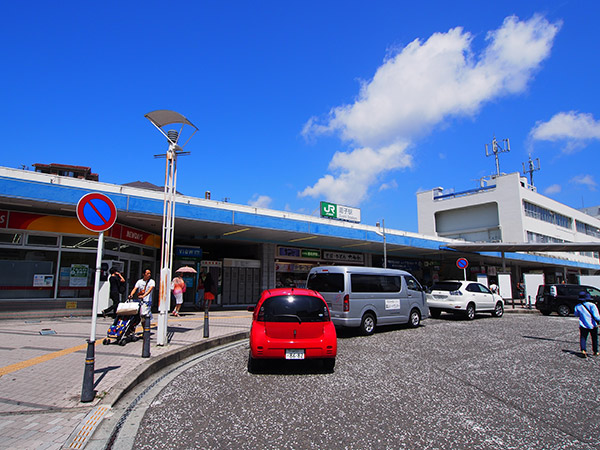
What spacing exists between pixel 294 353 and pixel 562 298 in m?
19.4

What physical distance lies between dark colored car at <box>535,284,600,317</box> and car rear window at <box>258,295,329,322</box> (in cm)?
1860

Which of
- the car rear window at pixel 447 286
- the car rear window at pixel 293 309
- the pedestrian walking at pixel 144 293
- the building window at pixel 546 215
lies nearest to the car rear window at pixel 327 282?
the car rear window at pixel 293 309

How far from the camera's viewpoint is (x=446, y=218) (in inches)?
2028

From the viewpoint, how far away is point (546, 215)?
49781mm

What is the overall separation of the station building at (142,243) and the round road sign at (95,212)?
685 centimetres

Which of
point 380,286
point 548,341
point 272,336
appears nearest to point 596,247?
point 548,341

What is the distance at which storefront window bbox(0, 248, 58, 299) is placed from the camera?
1255 cm

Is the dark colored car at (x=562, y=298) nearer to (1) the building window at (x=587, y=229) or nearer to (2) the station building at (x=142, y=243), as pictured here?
(2) the station building at (x=142, y=243)

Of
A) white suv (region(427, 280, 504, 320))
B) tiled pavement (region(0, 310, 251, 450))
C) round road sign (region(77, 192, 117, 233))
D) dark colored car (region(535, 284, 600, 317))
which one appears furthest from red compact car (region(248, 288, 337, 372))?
dark colored car (region(535, 284, 600, 317))

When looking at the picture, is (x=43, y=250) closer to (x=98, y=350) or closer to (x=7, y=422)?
(x=98, y=350)

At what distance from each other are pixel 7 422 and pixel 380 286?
1006 centimetres

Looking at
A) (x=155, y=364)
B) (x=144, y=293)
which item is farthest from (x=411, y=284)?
(x=155, y=364)

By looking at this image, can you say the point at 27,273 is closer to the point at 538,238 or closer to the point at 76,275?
the point at 76,275

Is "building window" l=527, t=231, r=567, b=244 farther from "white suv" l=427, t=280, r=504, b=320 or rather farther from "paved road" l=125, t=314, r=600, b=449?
"paved road" l=125, t=314, r=600, b=449
